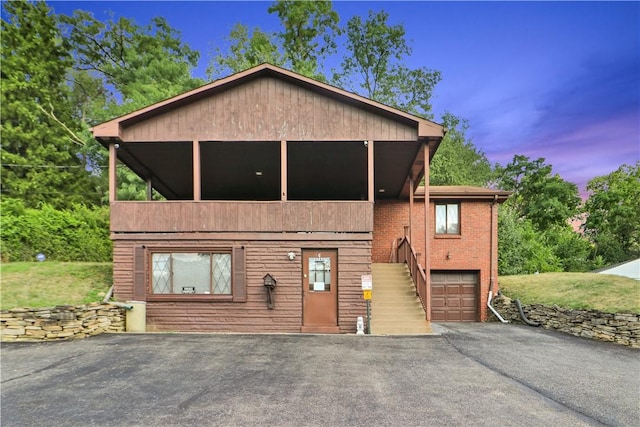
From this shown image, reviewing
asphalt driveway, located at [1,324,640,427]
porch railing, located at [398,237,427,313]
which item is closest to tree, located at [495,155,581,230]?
porch railing, located at [398,237,427,313]

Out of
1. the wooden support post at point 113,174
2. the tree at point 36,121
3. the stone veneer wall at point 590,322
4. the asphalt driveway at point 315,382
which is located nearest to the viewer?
the asphalt driveway at point 315,382

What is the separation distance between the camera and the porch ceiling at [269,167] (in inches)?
430

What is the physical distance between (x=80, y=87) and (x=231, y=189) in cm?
2128

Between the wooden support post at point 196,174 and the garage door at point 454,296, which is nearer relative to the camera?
the wooden support post at point 196,174

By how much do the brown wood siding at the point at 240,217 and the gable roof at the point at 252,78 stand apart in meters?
2.31

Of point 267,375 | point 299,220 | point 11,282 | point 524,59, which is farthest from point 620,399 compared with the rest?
point 524,59

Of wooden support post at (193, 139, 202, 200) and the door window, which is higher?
wooden support post at (193, 139, 202, 200)

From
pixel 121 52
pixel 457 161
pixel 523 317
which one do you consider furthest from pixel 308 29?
pixel 523 317

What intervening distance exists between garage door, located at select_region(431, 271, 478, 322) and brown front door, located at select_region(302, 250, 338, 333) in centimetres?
644

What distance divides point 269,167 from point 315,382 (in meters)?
8.66

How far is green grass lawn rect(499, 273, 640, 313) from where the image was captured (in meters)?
9.77

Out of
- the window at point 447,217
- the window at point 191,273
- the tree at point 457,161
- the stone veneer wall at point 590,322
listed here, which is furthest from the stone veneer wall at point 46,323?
the tree at point 457,161

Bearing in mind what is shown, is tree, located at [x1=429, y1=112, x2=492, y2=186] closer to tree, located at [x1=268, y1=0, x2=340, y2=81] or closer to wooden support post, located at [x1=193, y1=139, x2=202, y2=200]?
tree, located at [x1=268, y1=0, x2=340, y2=81]

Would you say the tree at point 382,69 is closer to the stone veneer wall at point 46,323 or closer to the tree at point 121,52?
the tree at point 121,52
